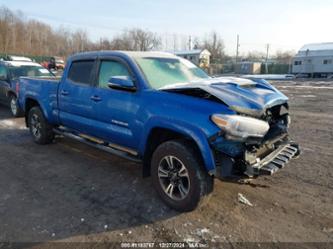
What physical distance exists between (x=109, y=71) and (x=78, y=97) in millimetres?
848

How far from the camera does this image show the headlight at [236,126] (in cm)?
288

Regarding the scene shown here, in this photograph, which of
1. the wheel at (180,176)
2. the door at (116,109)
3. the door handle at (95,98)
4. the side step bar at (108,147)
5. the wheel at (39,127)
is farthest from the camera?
the wheel at (39,127)

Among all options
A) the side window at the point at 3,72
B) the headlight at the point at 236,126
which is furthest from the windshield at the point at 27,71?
the headlight at the point at 236,126

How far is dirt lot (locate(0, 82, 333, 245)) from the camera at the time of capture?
2.94 meters

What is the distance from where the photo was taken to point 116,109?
3963mm

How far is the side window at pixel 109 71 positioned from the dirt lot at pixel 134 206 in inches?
60.4

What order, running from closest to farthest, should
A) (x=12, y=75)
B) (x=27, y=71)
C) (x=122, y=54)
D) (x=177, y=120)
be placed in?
1. (x=177, y=120)
2. (x=122, y=54)
3. (x=12, y=75)
4. (x=27, y=71)

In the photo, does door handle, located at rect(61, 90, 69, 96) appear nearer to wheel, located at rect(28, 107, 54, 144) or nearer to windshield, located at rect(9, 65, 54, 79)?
wheel, located at rect(28, 107, 54, 144)

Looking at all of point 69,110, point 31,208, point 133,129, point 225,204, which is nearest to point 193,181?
point 225,204

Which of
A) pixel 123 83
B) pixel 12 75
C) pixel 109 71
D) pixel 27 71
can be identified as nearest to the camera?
pixel 123 83

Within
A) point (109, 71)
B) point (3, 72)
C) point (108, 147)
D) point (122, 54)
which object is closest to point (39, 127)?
point (108, 147)

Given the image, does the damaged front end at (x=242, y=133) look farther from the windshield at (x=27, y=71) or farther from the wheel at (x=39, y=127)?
the windshield at (x=27, y=71)

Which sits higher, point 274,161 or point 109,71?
point 109,71

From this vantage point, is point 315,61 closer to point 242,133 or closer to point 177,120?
point 242,133
